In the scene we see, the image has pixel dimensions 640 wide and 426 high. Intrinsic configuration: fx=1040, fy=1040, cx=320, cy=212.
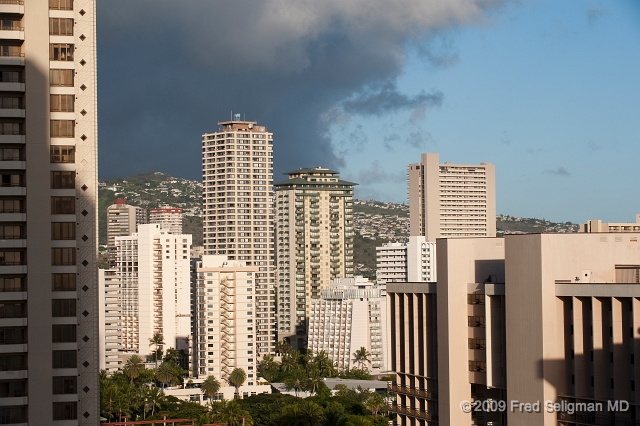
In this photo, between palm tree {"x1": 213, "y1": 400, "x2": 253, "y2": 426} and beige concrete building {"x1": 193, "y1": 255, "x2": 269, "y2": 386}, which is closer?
palm tree {"x1": 213, "y1": 400, "x2": 253, "y2": 426}

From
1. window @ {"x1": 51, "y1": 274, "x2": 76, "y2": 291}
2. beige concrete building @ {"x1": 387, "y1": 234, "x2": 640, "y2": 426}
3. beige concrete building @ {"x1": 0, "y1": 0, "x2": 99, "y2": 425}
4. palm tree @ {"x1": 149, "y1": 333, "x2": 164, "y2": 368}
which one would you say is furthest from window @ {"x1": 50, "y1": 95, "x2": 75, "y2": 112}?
palm tree @ {"x1": 149, "y1": 333, "x2": 164, "y2": 368}

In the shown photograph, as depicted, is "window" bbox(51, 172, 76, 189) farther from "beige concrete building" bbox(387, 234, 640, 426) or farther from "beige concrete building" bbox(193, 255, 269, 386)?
"beige concrete building" bbox(193, 255, 269, 386)

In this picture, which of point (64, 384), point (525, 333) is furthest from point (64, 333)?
point (525, 333)

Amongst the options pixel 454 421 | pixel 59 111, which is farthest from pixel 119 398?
pixel 59 111

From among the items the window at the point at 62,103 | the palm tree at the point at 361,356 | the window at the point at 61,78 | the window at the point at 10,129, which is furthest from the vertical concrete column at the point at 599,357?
the palm tree at the point at 361,356

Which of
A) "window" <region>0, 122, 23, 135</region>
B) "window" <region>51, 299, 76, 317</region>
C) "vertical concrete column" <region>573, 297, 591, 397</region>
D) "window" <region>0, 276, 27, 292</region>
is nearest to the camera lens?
"window" <region>0, 276, 27, 292</region>

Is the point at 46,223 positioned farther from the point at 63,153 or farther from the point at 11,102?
the point at 11,102

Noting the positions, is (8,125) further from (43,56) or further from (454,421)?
(454,421)
